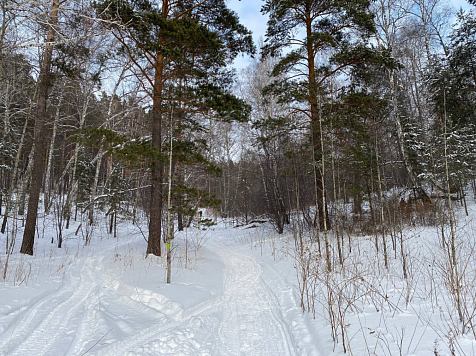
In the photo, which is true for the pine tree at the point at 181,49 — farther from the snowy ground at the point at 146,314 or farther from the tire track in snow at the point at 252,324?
the tire track in snow at the point at 252,324

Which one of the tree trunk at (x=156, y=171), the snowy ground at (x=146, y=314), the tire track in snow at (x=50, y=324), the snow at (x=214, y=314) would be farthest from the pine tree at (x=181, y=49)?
→ the tire track in snow at (x=50, y=324)

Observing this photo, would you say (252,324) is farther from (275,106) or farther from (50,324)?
(275,106)

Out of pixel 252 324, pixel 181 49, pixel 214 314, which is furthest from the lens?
pixel 181 49

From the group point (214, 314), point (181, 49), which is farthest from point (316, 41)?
point (214, 314)

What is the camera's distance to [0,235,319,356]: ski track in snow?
2854 millimetres

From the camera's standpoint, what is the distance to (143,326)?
342 centimetres

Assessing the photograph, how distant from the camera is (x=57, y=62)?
28.6 feet

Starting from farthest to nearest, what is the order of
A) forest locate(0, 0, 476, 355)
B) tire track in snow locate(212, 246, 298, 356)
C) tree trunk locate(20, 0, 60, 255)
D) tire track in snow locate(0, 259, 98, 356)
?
tree trunk locate(20, 0, 60, 255) < forest locate(0, 0, 476, 355) < tire track in snow locate(212, 246, 298, 356) < tire track in snow locate(0, 259, 98, 356)

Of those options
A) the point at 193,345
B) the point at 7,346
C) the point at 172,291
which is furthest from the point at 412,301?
the point at 7,346

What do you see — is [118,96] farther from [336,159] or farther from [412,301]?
[412,301]

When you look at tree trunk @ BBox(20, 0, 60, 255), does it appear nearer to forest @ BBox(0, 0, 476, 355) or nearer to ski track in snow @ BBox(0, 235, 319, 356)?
forest @ BBox(0, 0, 476, 355)

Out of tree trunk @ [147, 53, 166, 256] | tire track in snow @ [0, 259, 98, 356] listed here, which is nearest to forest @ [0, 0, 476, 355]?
tree trunk @ [147, 53, 166, 256]

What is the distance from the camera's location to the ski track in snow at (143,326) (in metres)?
2.85

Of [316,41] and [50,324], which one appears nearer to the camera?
[50,324]
